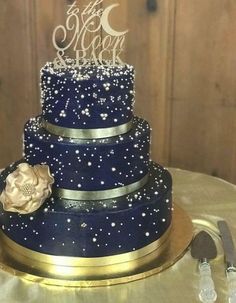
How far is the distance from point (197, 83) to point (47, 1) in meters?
0.42

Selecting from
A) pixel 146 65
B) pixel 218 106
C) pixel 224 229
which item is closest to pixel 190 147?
pixel 218 106

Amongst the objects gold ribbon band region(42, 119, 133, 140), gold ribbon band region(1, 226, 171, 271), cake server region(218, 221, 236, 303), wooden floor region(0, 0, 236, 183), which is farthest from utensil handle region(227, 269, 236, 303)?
wooden floor region(0, 0, 236, 183)

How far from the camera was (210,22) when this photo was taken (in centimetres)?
140

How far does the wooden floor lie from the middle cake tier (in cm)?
53

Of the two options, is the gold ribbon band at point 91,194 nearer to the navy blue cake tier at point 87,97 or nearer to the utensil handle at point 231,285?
the navy blue cake tier at point 87,97

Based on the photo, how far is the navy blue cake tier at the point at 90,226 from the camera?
89 cm

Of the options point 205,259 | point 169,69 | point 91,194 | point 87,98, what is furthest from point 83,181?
point 169,69

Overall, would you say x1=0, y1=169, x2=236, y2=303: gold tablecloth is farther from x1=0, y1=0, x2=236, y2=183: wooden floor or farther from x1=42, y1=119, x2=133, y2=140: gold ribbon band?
x1=0, y1=0, x2=236, y2=183: wooden floor

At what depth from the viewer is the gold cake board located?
873 mm

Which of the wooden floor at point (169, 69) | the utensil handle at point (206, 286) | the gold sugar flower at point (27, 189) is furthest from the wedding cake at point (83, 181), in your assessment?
the wooden floor at point (169, 69)

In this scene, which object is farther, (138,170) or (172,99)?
(172,99)

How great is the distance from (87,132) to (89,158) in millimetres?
42

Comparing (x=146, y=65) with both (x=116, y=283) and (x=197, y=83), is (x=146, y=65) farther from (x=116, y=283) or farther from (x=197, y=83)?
(x=116, y=283)

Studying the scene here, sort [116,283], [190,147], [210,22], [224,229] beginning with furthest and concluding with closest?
[190,147] < [210,22] < [224,229] < [116,283]
